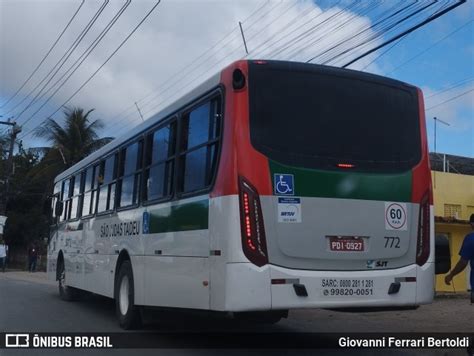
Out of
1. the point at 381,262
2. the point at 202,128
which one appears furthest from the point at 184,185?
the point at 381,262

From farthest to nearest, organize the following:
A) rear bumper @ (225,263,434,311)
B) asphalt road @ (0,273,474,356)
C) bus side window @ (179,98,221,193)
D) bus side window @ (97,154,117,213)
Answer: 1. bus side window @ (97,154,117,213)
2. asphalt road @ (0,273,474,356)
3. bus side window @ (179,98,221,193)
4. rear bumper @ (225,263,434,311)

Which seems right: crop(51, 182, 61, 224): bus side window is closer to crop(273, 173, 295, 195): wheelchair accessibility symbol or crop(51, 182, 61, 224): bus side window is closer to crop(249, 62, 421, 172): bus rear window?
crop(249, 62, 421, 172): bus rear window

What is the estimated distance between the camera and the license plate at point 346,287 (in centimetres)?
672

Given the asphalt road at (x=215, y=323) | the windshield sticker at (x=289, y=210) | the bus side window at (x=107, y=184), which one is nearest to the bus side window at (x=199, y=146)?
the windshield sticker at (x=289, y=210)

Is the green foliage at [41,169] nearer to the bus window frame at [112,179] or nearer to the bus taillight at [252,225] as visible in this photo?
the bus window frame at [112,179]

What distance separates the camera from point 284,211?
21.8ft

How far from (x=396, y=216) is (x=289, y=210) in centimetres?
146

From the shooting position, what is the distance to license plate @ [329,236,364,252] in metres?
6.86

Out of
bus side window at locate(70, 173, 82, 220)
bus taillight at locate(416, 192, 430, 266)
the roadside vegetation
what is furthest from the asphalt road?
the roadside vegetation

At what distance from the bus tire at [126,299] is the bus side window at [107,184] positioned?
1454mm

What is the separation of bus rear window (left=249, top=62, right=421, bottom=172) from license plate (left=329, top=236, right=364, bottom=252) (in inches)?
32.6

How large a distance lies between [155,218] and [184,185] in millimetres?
1048

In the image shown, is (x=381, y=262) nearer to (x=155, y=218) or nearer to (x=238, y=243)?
(x=238, y=243)

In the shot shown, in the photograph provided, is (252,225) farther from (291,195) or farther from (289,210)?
(291,195)
